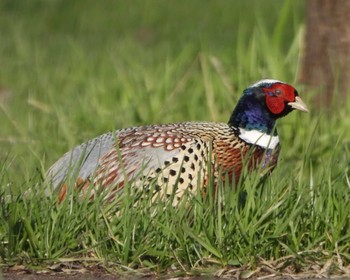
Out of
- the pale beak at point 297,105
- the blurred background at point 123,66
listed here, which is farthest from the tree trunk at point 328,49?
the pale beak at point 297,105

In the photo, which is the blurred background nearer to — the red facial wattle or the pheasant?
the pheasant

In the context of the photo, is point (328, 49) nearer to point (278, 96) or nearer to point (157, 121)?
point (157, 121)

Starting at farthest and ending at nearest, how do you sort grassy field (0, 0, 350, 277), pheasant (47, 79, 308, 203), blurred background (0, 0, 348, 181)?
blurred background (0, 0, 348, 181)
pheasant (47, 79, 308, 203)
grassy field (0, 0, 350, 277)

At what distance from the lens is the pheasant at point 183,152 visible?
564 cm

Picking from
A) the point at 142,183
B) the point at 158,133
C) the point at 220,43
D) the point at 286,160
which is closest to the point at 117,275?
the point at 142,183

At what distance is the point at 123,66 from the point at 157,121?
171 centimetres

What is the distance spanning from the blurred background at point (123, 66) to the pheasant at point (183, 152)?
240 millimetres

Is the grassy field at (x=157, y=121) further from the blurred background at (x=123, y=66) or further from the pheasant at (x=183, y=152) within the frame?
the pheasant at (x=183, y=152)

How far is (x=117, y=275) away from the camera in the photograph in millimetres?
5008

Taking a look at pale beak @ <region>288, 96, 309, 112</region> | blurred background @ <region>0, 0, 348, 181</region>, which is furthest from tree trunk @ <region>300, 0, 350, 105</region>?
pale beak @ <region>288, 96, 309, 112</region>

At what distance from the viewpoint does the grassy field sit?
16.7 ft

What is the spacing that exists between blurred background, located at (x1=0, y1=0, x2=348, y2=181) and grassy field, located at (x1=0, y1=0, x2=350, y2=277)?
0.02 metres

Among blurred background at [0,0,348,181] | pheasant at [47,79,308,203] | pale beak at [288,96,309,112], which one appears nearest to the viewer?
pheasant at [47,79,308,203]

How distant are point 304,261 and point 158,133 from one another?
1.21 metres
